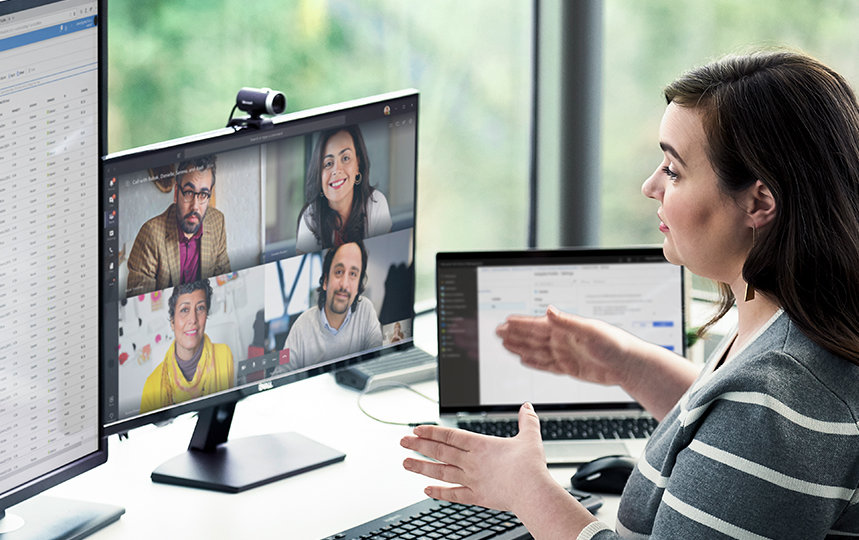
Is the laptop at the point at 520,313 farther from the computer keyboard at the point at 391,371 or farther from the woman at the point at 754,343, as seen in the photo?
the woman at the point at 754,343

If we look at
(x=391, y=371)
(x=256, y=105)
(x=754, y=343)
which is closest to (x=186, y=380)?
(x=256, y=105)

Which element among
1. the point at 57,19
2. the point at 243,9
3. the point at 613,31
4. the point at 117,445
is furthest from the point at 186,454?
the point at 613,31

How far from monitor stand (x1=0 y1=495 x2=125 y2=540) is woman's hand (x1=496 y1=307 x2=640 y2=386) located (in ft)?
2.04

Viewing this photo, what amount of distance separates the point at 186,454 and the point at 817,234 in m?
0.95

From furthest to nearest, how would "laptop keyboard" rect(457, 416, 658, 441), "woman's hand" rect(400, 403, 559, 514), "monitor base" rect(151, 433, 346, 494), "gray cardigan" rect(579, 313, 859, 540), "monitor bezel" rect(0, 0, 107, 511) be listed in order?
"laptop keyboard" rect(457, 416, 658, 441) → "monitor base" rect(151, 433, 346, 494) → "monitor bezel" rect(0, 0, 107, 511) → "woman's hand" rect(400, 403, 559, 514) → "gray cardigan" rect(579, 313, 859, 540)

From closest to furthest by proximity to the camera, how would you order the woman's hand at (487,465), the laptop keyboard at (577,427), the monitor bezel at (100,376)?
the woman's hand at (487,465), the monitor bezel at (100,376), the laptop keyboard at (577,427)

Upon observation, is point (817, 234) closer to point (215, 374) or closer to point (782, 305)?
point (782, 305)

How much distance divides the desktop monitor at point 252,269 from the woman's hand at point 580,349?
25 centimetres

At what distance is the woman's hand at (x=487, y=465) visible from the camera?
1.16m

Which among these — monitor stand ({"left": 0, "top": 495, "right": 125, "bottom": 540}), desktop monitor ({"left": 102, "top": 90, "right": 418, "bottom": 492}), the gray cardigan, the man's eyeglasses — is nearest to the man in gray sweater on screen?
desktop monitor ({"left": 102, "top": 90, "right": 418, "bottom": 492})

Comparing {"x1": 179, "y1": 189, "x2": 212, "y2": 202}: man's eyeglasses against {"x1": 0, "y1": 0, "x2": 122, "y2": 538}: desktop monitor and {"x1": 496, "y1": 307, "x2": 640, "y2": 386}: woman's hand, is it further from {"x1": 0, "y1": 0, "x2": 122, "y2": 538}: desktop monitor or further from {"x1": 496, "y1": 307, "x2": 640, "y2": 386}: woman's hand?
{"x1": 496, "y1": 307, "x2": 640, "y2": 386}: woman's hand

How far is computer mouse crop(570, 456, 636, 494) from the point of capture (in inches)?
58.2

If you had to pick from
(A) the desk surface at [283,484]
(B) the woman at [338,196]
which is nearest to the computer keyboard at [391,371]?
(A) the desk surface at [283,484]

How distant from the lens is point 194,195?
139cm
